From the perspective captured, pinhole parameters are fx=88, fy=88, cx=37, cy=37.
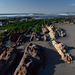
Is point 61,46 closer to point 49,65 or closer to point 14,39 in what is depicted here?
point 49,65

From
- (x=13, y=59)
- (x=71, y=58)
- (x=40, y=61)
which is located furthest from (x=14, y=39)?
(x=71, y=58)

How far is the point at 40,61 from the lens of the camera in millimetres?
6277

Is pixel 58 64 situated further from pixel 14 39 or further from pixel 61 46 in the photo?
pixel 14 39

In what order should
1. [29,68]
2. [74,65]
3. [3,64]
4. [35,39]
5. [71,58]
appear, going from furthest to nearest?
[35,39] → [71,58] → [74,65] → [3,64] → [29,68]

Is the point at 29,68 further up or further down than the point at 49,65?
further up

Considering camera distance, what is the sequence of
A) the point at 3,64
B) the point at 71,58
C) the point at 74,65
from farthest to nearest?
the point at 71,58, the point at 74,65, the point at 3,64

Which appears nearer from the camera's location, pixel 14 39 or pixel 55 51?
pixel 55 51

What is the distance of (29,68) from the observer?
5.23 metres

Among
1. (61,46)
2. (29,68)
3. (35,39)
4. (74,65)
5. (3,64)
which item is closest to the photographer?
(29,68)

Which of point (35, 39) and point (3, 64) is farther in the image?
point (35, 39)

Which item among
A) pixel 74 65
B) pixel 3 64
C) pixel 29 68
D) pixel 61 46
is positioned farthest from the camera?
pixel 61 46

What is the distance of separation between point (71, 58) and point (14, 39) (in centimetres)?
820

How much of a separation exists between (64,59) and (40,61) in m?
1.95

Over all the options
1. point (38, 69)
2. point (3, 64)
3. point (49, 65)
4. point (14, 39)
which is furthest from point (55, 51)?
point (14, 39)
